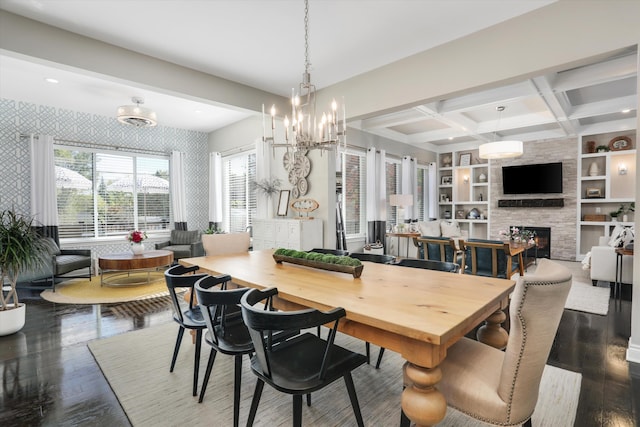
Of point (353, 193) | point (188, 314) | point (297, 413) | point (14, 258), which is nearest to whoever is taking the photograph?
point (297, 413)

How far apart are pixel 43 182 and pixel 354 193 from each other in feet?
18.5

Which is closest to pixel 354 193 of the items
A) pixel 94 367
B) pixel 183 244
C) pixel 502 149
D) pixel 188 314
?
pixel 502 149

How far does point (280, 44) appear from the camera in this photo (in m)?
3.37

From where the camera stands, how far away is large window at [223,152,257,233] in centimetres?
662

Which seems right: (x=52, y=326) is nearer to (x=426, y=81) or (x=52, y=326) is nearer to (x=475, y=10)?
(x=426, y=81)

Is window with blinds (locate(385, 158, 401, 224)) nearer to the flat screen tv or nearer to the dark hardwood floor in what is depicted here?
the flat screen tv

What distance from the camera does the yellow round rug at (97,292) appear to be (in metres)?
4.34

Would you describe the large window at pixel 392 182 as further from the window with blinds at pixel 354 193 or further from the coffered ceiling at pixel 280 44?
the coffered ceiling at pixel 280 44

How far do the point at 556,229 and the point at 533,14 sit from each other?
20.0 ft

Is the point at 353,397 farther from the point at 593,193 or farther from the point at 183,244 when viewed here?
the point at 593,193

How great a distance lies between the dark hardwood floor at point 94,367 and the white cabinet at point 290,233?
1.85m

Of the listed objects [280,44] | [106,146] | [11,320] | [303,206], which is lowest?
[11,320]

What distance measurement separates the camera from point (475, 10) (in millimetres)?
2797

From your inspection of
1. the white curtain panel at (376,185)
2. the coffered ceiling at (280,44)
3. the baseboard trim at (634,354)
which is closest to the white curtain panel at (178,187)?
the coffered ceiling at (280,44)
